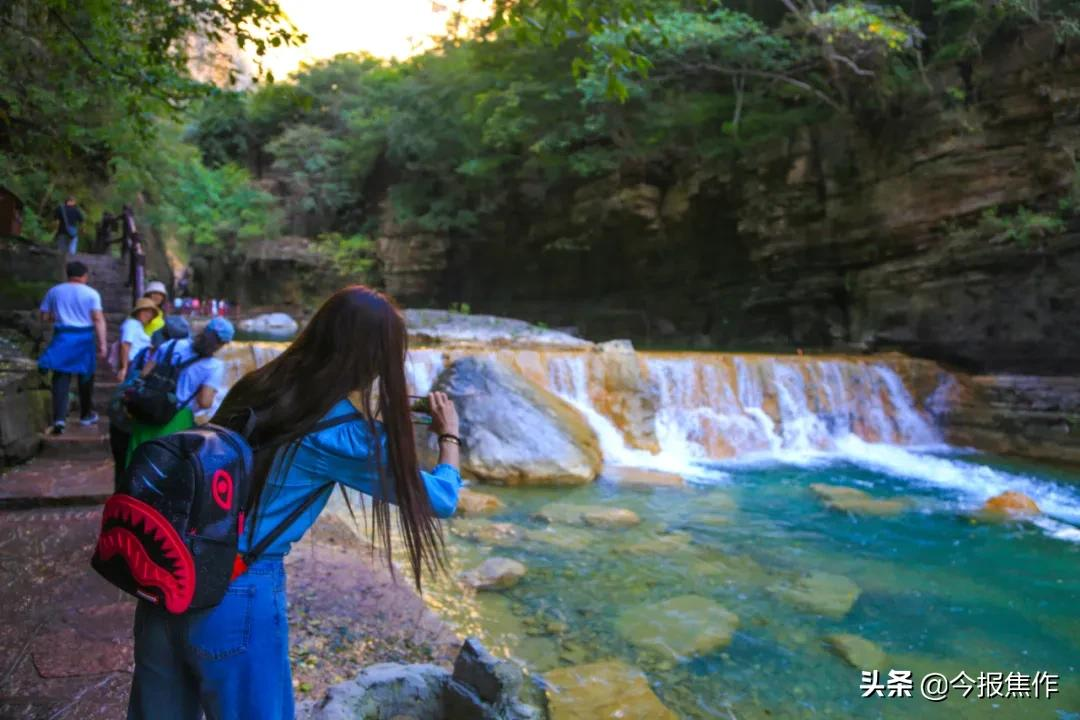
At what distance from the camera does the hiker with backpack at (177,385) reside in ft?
10.5

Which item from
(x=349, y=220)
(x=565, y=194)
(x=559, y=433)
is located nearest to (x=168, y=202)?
(x=349, y=220)

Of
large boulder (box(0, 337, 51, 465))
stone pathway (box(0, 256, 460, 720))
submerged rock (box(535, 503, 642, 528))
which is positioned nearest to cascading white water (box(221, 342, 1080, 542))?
submerged rock (box(535, 503, 642, 528))

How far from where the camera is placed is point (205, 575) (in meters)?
1.32

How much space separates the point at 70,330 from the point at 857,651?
6313mm

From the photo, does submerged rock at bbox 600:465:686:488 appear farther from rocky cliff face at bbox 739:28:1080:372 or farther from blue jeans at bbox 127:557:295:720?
rocky cliff face at bbox 739:28:1080:372

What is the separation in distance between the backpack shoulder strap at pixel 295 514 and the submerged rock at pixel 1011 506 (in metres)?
7.72

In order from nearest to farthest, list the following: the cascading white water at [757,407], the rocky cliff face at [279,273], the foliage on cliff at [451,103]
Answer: the foliage on cliff at [451,103] → the cascading white water at [757,407] → the rocky cliff face at [279,273]

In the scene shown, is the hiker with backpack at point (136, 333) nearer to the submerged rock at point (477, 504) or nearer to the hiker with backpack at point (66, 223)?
the submerged rock at point (477, 504)

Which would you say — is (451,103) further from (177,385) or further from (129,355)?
(177,385)

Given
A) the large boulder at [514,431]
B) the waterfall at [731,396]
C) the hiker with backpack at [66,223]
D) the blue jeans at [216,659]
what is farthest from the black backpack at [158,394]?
the hiker with backpack at [66,223]

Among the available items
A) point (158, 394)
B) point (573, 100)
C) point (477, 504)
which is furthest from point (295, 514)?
point (573, 100)

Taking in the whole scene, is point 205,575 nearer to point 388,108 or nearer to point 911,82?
point 911,82

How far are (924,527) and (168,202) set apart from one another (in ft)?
84.0

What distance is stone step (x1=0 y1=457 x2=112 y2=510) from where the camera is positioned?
4.55 metres
